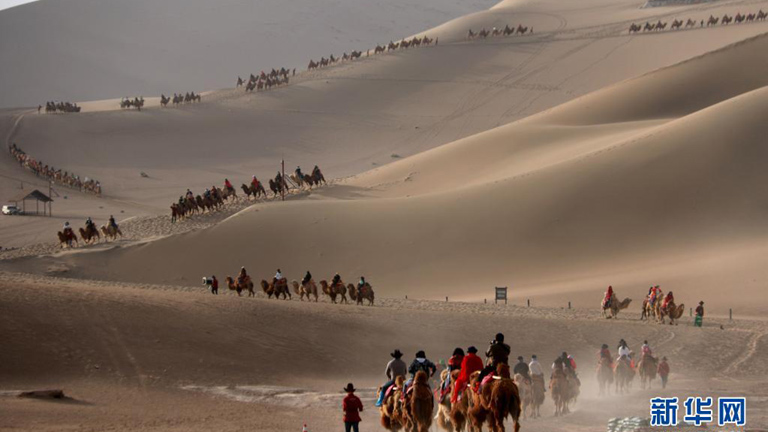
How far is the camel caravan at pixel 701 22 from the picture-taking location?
82500 mm

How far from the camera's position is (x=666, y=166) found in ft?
137

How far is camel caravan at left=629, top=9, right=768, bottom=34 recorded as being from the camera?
82500 millimetres

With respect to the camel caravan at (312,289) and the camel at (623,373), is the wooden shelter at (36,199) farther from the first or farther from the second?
the camel at (623,373)

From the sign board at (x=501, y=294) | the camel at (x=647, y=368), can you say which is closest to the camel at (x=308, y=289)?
the sign board at (x=501, y=294)

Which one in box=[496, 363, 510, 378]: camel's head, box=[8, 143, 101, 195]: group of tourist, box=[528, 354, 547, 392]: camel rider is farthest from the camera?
box=[8, 143, 101, 195]: group of tourist

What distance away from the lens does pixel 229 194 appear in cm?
4825

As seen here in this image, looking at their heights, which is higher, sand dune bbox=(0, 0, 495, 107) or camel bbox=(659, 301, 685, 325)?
sand dune bbox=(0, 0, 495, 107)

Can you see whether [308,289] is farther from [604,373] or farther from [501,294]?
[604,373]

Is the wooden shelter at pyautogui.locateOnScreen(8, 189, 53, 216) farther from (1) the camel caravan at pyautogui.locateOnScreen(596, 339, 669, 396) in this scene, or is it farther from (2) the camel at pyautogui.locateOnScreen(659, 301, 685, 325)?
(1) the camel caravan at pyautogui.locateOnScreen(596, 339, 669, 396)

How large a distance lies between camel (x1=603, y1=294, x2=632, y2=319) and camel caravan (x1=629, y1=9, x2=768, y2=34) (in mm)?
56675

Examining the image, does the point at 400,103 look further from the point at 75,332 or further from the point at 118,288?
the point at 75,332

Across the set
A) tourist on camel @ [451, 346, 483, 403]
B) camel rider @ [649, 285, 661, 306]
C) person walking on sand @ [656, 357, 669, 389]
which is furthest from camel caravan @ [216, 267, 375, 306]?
tourist on camel @ [451, 346, 483, 403]

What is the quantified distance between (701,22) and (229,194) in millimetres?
48487

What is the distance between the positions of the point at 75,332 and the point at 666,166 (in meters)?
25.3
